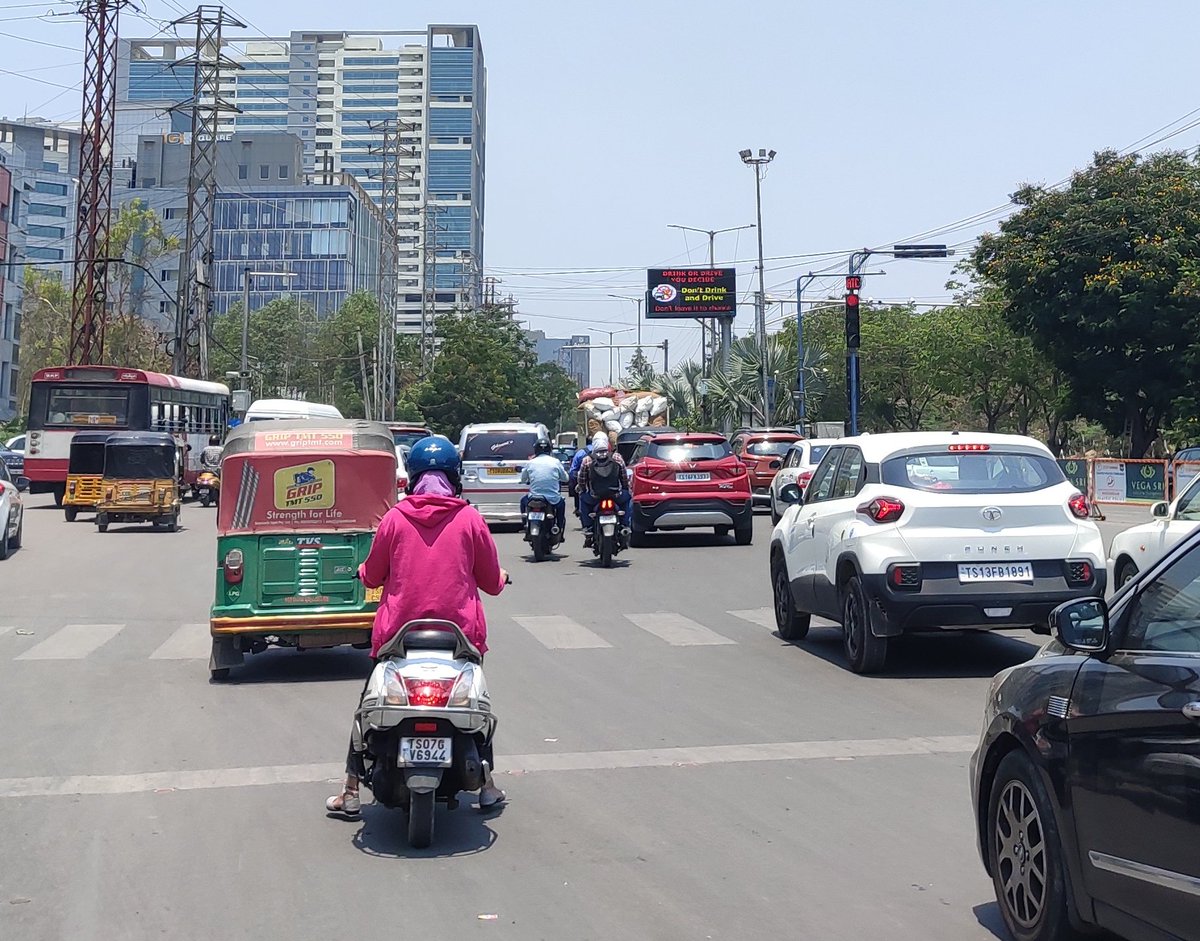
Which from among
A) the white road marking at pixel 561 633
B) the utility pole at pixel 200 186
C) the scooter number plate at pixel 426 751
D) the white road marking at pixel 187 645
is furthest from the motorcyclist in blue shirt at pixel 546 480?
the utility pole at pixel 200 186

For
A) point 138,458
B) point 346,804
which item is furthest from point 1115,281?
point 346,804

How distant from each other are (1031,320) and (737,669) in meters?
36.2

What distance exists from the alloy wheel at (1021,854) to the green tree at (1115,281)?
3865cm

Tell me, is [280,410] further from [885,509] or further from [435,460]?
[435,460]

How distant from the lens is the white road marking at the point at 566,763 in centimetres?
749

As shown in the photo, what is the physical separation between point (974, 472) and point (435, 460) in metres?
5.68

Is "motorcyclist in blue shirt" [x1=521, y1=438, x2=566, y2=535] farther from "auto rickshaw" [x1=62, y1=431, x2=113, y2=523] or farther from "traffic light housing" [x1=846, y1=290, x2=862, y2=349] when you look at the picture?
"auto rickshaw" [x1=62, y1=431, x2=113, y2=523]

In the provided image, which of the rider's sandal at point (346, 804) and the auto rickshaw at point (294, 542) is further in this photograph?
the auto rickshaw at point (294, 542)

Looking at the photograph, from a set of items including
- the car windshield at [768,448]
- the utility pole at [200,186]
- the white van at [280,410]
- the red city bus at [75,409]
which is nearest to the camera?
the car windshield at [768,448]

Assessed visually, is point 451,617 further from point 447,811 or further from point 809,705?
point 809,705

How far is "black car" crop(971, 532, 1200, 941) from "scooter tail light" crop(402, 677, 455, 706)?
7.28ft

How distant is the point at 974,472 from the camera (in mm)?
11031

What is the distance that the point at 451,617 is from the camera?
6402mm

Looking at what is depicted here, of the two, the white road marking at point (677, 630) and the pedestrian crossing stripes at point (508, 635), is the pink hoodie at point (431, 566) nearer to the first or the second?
the pedestrian crossing stripes at point (508, 635)
